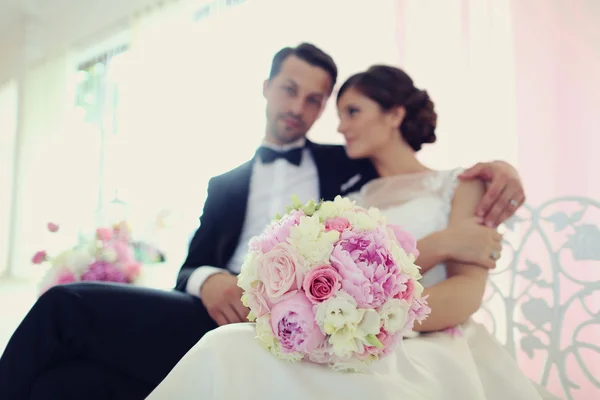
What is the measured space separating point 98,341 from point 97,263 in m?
0.57

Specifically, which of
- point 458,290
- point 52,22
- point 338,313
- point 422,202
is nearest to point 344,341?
point 338,313

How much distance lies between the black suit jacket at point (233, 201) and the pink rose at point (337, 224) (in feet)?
1.91

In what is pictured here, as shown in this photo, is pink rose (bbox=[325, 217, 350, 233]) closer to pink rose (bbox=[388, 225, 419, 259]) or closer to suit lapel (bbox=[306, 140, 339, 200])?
pink rose (bbox=[388, 225, 419, 259])

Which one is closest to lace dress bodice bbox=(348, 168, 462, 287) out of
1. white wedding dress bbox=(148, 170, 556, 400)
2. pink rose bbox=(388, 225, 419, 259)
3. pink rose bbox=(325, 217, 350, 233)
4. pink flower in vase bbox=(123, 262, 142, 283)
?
white wedding dress bbox=(148, 170, 556, 400)

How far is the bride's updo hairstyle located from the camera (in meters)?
1.30

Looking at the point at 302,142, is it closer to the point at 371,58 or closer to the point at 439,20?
the point at 371,58

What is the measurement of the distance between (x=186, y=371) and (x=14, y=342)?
0.54 m

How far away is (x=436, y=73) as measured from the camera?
1.36m

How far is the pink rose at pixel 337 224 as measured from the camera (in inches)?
29.3

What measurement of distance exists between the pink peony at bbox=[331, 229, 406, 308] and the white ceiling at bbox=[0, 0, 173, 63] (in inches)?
87.4

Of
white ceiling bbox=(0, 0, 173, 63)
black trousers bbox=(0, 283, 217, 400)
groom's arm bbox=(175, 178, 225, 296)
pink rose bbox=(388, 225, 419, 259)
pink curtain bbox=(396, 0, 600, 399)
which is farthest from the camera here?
white ceiling bbox=(0, 0, 173, 63)

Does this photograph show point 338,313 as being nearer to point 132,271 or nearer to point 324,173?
point 324,173

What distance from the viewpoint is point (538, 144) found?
1.22 metres

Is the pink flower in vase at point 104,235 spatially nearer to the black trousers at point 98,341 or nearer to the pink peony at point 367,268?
the black trousers at point 98,341
